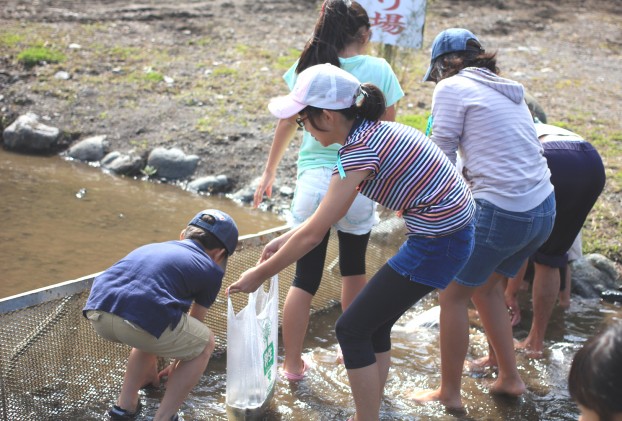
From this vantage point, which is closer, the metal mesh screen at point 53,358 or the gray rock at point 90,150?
the metal mesh screen at point 53,358

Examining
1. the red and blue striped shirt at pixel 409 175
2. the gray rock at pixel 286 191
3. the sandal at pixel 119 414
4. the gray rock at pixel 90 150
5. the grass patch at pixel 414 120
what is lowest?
the gray rock at pixel 90 150

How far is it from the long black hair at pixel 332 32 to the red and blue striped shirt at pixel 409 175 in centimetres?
76

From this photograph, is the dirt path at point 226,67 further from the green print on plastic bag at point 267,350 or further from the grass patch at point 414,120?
the green print on plastic bag at point 267,350

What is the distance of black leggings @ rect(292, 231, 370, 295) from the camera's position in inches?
144

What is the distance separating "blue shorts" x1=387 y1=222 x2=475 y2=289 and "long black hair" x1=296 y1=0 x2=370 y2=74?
1.06m

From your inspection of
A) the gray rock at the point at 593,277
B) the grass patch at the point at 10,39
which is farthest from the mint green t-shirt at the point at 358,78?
the grass patch at the point at 10,39

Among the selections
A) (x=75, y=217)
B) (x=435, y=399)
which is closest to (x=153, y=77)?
(x=75, y=217)

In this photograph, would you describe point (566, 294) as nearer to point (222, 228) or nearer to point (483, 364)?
point (483, 364)

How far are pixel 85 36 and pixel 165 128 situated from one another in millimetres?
3672

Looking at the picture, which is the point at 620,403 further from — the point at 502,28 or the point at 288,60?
the point at 502,28

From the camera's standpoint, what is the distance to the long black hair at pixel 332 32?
139 inches

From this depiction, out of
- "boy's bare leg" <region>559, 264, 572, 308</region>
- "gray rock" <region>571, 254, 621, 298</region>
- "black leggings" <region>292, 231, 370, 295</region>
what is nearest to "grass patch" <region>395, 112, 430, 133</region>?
"gray rock" <region>571, 254, 621, 298</region>

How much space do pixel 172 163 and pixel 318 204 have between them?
441cm

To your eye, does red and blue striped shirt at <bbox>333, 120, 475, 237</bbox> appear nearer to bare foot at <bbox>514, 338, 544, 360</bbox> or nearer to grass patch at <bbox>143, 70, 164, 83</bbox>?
bare foot at <bbox>514, 338, 544, 360</bbox>
